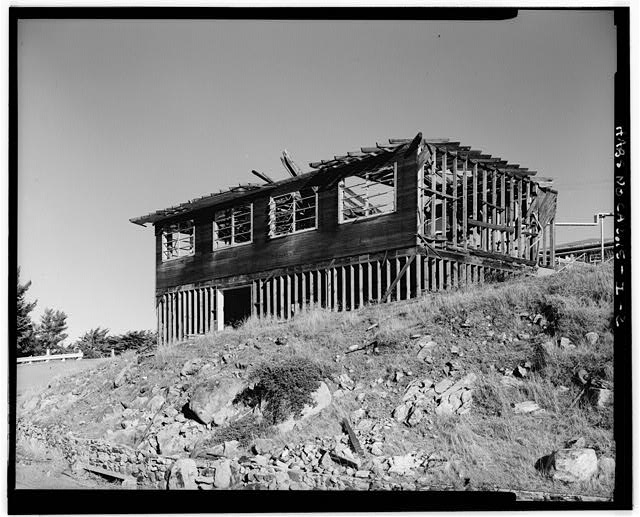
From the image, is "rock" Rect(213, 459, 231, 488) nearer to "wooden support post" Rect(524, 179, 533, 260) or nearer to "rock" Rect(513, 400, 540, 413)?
"rock" Rect(513, 400, 540, 413)

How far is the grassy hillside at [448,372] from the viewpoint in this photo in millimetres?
12102

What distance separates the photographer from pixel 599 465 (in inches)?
452

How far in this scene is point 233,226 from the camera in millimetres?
25922

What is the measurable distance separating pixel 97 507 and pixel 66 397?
7.25 metres

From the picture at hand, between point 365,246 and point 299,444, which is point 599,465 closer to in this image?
point 299,444

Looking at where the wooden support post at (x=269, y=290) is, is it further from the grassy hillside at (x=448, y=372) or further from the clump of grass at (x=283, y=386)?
the clump of grass at (x=283, y=386)

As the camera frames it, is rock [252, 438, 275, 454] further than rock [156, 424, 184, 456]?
No

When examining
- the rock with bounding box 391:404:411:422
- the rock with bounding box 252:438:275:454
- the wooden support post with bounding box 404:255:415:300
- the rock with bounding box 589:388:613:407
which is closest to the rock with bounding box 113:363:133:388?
the rock with bounding box 252:438:275:454

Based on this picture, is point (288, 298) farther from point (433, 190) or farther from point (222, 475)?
point (222, 475)

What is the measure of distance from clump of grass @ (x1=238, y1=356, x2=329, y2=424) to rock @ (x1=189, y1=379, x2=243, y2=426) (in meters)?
0.28

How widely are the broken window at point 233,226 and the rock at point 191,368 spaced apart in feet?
25.8

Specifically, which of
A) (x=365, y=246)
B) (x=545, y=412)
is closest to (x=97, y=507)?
(x=545, y=412)

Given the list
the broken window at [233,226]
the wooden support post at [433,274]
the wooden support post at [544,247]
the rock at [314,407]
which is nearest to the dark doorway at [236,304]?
the broken window at [233,226]

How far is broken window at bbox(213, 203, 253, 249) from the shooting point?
25672 millimetres
